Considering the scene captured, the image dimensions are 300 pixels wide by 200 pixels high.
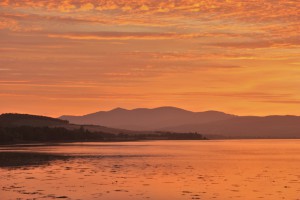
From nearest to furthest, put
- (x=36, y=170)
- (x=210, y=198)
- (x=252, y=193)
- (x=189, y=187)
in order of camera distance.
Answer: (x=210, y=198) → (x=252, y=193) → (x=189, y=187) → (x=36, y=170)

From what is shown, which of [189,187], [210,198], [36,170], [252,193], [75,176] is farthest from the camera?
[36,170]

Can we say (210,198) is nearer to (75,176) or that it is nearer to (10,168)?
(75,176)

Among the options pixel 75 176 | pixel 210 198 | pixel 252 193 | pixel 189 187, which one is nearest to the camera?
pixel 210 198

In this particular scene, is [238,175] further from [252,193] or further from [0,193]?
[0,193]

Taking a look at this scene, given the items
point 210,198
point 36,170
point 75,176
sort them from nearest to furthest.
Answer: point 210,198, point 75,176, point 36,170

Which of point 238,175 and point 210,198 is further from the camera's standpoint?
point 238,175

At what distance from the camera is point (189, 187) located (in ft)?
180

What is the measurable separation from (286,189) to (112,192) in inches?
606

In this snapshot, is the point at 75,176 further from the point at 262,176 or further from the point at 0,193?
the point at 262,176

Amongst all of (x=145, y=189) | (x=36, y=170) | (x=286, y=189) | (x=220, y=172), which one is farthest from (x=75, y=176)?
(x=286, y=189)

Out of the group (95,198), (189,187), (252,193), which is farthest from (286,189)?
(95,198)

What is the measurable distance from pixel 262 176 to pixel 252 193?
16752 mm

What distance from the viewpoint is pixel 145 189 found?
53062 millimetres

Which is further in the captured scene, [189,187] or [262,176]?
[262,176]
